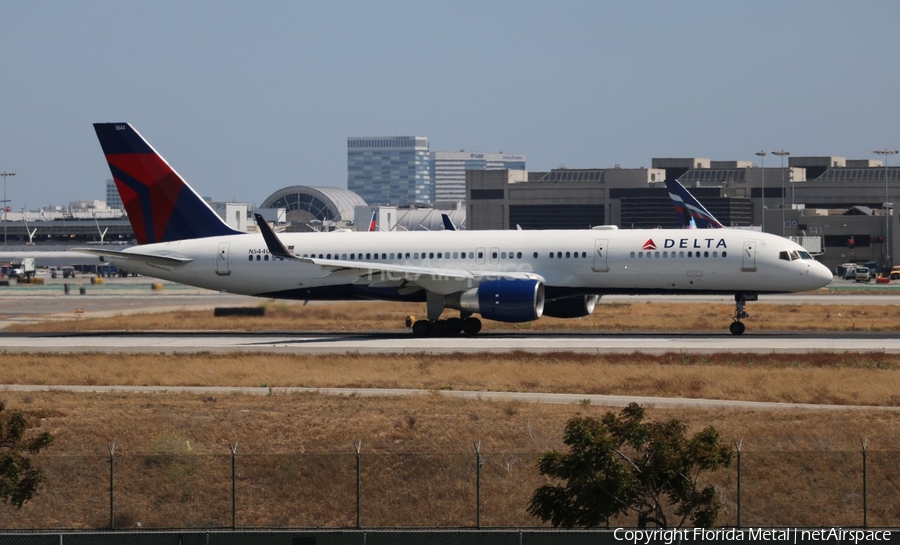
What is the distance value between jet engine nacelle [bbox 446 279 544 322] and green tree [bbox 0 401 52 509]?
27182 mm

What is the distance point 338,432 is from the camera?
27672 millimetres

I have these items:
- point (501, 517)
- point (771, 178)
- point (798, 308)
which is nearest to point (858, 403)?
point (501, 517)

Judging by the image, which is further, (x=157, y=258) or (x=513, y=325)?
(x=513, y=325)

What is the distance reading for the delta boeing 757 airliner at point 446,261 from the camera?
4759cm

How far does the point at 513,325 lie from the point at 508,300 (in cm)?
962

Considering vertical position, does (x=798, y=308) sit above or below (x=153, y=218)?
below

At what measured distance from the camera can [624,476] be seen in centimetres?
1841

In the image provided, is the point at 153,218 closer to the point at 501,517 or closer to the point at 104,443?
the point at 104,443

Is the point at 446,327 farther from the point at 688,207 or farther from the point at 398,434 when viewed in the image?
the point at 688,207

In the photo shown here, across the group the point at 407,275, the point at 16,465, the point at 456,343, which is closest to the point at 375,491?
the point at 16,465

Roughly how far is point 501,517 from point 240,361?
19.8 m

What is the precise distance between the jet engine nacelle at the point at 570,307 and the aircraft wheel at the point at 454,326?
396cm

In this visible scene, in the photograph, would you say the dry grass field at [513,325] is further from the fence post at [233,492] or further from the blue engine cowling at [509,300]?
the fence post at [233,492]

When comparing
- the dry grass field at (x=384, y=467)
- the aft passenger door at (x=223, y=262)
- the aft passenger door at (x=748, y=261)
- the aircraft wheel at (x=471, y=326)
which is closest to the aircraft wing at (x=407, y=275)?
the aircraft wheel at (x=471, y=326)
